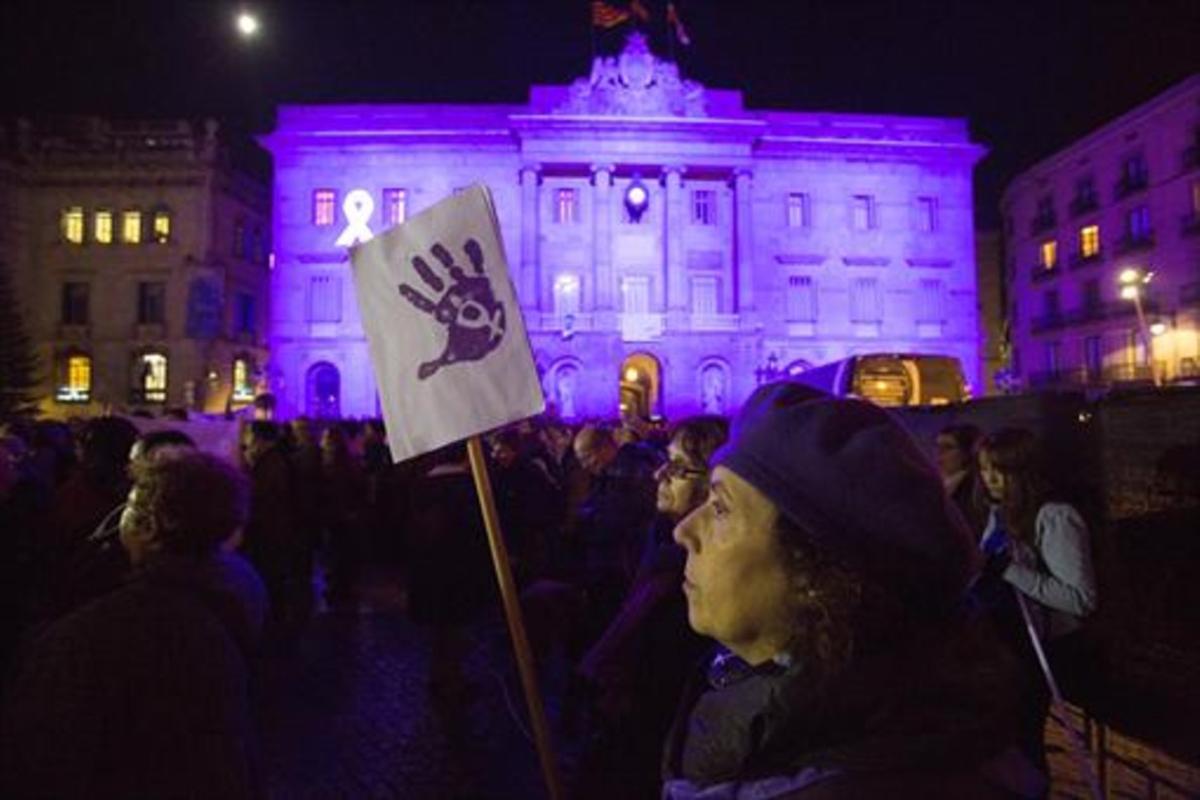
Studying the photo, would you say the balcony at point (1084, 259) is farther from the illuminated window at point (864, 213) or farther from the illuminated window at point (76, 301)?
the illuminated window at point (76, 301)

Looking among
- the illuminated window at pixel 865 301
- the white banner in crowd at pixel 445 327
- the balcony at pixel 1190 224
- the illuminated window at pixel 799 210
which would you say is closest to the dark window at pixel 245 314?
the illuminated window at pixel 799 210

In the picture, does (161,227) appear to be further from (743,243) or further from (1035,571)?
(1035,571)

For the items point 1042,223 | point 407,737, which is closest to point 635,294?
point 1042,223

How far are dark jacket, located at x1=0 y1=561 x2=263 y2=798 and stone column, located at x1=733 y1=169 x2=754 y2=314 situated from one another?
37574mm

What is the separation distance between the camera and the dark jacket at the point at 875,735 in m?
1.07

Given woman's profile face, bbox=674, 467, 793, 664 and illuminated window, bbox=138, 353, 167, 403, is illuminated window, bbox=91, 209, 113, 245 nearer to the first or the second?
illuminated window, bbox=138, 353, 167, 403

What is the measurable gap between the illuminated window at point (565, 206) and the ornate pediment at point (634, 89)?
12.4ft

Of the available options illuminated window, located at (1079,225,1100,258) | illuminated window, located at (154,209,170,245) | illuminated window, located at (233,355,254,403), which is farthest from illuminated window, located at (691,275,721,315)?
illuminated window, located at (154,209,170,245)

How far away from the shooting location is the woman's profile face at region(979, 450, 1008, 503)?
383 cm

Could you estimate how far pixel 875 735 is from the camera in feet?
3.59

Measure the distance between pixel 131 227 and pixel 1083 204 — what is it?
4868 cm

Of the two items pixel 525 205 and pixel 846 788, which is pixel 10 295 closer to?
pixel 525 205

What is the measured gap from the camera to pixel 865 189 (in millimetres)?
41656

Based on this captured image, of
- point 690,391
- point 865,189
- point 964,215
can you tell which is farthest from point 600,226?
point 964,215
